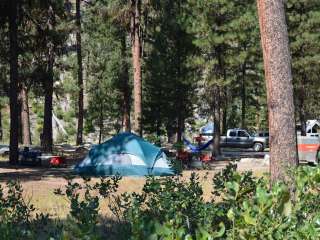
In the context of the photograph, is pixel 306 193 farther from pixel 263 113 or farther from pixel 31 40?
pixel 263 113

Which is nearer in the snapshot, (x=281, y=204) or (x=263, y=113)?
(x=281, y=204)

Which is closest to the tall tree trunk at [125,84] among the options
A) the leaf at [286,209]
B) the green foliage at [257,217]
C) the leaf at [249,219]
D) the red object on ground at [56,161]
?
the red object on ground at [56,161]

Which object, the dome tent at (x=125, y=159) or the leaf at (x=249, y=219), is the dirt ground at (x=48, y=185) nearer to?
the dome tent at (x=125, y=159)

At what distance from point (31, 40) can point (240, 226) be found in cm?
2240

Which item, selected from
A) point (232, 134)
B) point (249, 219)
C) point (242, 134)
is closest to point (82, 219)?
point (249, 219)

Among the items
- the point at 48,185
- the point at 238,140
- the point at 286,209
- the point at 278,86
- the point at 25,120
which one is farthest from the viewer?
the point at 238,140

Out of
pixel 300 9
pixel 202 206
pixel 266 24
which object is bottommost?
pixel 202 206

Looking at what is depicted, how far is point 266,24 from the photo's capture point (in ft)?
25.1

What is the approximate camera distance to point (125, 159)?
18.9 metres

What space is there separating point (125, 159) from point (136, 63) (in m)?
9.23

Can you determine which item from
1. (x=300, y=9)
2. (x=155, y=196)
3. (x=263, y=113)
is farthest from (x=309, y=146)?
(x=263, y=113)

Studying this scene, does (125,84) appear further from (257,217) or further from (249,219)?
(249,219)

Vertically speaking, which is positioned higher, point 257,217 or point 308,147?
point 308,147

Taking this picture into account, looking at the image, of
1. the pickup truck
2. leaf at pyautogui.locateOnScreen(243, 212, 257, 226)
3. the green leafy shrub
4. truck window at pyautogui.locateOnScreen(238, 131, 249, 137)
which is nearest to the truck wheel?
the pickup truck
